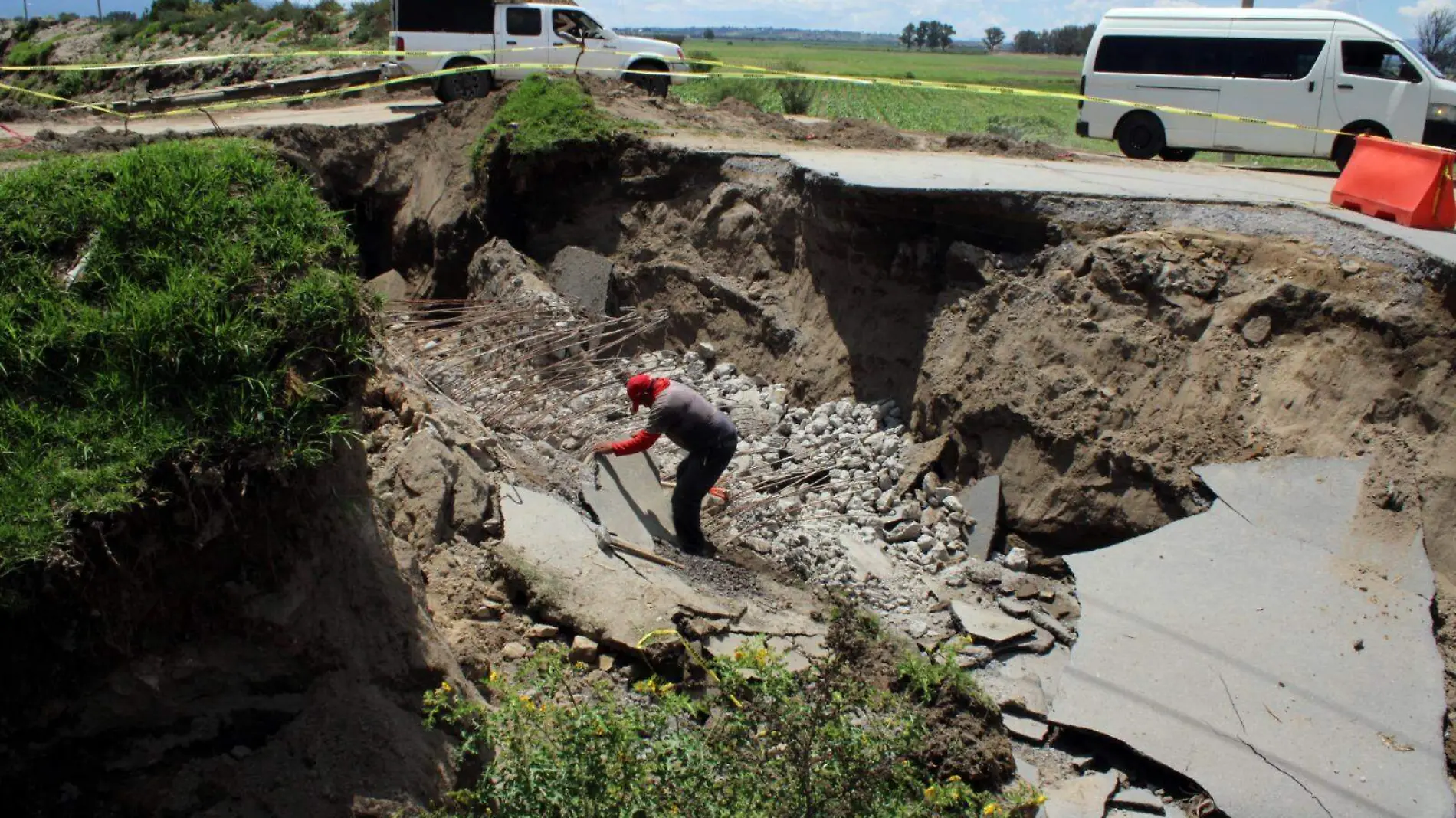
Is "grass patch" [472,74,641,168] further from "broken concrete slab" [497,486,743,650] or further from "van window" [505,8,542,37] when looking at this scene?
"broken concrete slab" [497,486,743,650]

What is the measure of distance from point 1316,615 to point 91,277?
6.59 metres

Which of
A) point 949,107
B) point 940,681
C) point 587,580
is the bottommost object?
point 940,681

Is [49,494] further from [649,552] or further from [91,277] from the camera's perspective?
[649,552]

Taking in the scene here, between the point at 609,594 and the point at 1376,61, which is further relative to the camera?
the point at 1376,61

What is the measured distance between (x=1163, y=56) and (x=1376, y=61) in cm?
254

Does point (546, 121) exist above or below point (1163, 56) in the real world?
below

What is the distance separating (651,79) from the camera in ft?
57.6

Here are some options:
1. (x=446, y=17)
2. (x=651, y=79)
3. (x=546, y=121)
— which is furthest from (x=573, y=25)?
(x=546, y=121)

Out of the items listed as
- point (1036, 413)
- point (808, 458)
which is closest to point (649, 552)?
point (808, 458)

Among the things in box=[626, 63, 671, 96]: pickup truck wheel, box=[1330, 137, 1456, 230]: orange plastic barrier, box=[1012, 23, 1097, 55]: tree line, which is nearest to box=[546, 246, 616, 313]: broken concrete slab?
box=[626, 63, 671, 96]: pickup truck wheel

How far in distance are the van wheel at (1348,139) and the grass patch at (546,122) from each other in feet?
28.6

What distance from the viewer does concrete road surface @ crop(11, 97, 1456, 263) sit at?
877cm

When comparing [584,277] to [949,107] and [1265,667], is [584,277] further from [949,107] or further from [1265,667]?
[949,107]

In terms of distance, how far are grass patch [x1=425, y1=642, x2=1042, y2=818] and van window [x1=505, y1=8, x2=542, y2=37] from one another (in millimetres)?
14649
